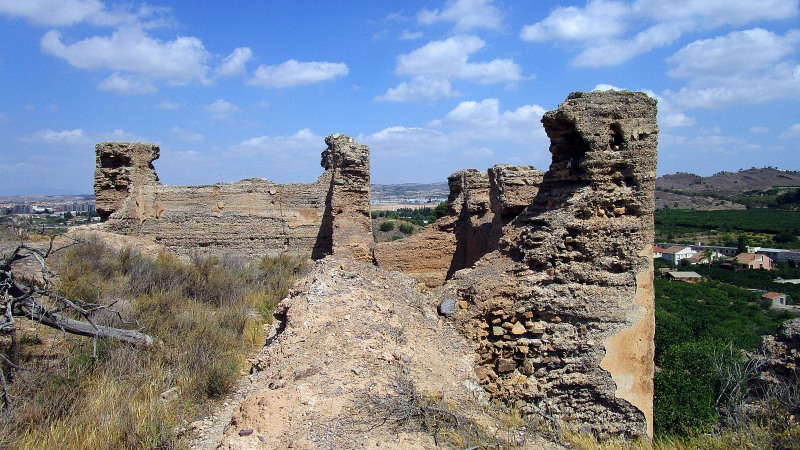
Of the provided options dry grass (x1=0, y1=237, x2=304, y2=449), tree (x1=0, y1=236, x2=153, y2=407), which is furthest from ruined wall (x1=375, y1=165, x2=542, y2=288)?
tree (x1=0, y1=236, x2=153, y2=407)

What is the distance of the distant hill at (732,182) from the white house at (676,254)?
201 ft

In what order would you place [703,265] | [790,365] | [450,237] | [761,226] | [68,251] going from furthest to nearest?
[761,226] < [703,265] < [68,251] < [450,237] < [790,365]

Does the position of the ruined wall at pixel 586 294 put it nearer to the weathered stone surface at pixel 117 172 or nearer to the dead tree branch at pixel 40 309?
the dead tree branch at pixel 40 309

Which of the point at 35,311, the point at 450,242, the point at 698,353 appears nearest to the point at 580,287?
the point at 450,242

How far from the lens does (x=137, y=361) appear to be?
19.4ft

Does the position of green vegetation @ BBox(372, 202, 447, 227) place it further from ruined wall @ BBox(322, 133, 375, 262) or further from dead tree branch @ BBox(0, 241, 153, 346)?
dead tree branch @ BBox(0, 241, 153, 346)

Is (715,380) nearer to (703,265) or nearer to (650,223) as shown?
(650,223)

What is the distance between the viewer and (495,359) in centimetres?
517

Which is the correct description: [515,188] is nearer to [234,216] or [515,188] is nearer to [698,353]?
[698,353]

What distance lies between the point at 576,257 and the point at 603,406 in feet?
4.71

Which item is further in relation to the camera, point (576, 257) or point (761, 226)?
point (761, 226)

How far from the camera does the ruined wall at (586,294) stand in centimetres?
504

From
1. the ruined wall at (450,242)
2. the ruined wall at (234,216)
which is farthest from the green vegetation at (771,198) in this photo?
the ruined wall at (450,242)

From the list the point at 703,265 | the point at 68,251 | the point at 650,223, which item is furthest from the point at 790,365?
the point at 703,265
